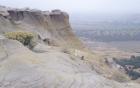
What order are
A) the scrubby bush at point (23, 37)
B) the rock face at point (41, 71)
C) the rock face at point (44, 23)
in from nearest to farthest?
1. the rock face at point (41, 71)
2. the scrubby bush at point (23, 37)
3. the rock face at point (44, 23)

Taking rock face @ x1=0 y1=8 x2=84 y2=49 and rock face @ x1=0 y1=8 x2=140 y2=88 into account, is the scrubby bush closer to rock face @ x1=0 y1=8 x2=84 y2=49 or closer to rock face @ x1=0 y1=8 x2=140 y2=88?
rock face @ x1=0 y1=8 x2=140 y2=88

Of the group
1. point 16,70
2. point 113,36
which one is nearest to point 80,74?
point 16,70

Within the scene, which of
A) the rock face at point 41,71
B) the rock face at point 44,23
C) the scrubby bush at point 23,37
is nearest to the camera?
the rock face at point 41,71

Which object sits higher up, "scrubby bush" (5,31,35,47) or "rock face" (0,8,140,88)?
"rock face" (0,8,140,88)

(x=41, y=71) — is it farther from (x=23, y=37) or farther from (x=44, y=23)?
(x=44, y=23)

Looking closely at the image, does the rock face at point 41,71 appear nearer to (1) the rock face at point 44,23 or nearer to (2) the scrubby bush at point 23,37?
(2) the scrubby bush at point 23,37

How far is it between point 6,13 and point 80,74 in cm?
1703

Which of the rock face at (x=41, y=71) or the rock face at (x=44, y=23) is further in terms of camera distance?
the rock face at (x=44, y=23)

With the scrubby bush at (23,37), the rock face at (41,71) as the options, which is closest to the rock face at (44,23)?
the scrubby bush at (23,37)

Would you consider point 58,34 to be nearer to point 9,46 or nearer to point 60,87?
point 9,46

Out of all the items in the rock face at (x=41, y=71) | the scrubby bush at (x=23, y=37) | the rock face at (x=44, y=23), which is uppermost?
the rock face at (x=41, y=71)

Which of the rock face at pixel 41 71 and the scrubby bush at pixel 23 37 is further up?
the rock face at pixel 41 71

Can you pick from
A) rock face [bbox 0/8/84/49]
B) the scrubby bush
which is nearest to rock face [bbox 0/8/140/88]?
the scrubby bush

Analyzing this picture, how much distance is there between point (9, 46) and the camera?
59.6 feet
